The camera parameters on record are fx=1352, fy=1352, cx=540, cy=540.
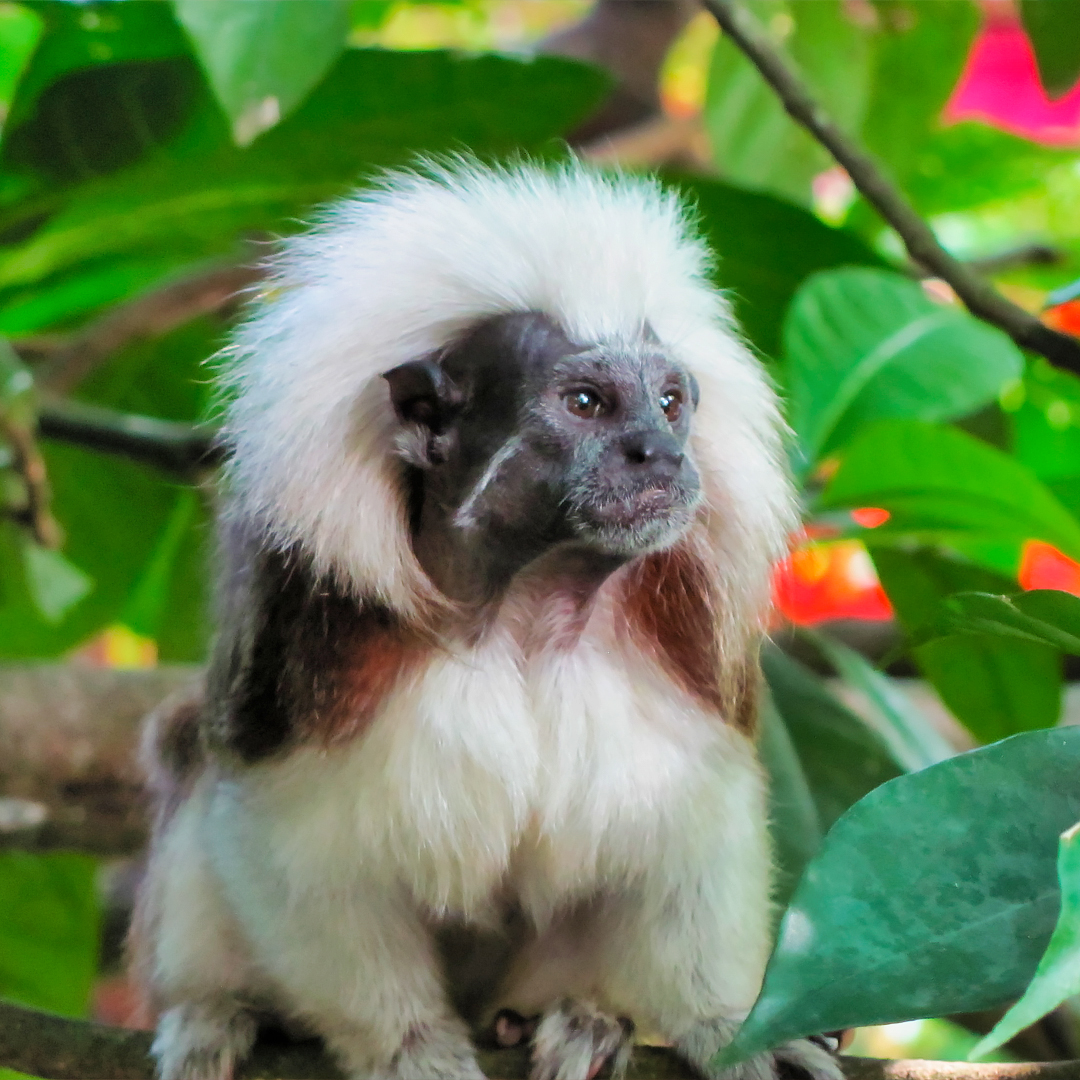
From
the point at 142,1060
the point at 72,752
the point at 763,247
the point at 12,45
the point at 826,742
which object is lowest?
the point at 826,742

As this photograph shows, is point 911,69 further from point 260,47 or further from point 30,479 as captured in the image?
point 30,479

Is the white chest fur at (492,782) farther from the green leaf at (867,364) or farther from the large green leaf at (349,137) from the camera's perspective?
the large green leaf at (349,137)

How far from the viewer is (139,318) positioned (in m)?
2.98

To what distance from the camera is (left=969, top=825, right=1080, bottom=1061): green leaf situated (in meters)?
0.78

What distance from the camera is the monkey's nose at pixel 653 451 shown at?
1509 millimetres

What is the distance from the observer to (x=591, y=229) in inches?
65.6

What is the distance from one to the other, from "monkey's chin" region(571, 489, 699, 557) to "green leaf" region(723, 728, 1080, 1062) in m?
0.55

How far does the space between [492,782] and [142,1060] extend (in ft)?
1.82

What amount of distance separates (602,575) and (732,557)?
0.19 metres

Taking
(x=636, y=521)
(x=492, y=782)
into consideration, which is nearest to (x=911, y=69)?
(x=636, y=521)

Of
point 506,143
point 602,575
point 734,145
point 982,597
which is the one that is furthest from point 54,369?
point 982,597

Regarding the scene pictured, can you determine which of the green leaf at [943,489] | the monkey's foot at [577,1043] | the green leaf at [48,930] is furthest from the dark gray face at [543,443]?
the green leaf at [48,930]

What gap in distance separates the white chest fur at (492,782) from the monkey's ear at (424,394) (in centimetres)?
28

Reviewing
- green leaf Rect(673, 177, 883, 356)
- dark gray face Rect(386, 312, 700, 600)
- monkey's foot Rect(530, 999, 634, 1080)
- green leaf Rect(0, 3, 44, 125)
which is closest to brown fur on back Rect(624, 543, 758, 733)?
dark gray face Rect(386, 312, 700, 600)
